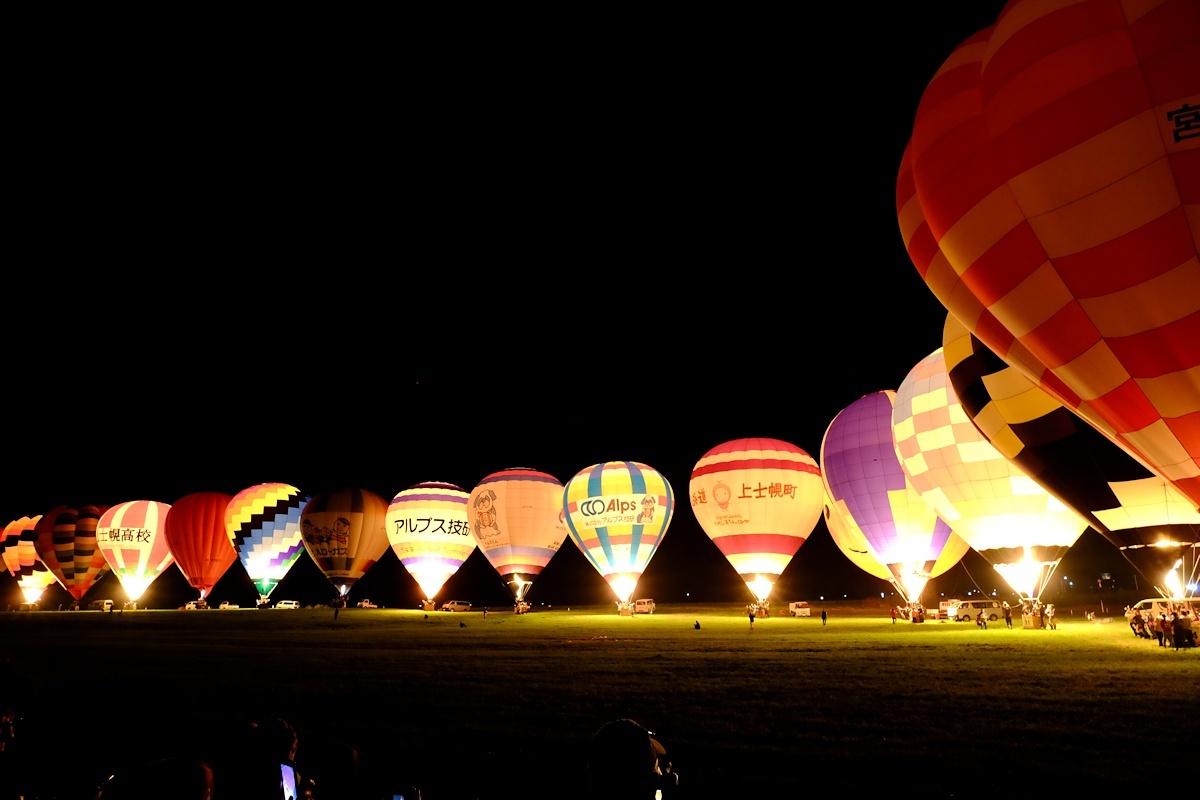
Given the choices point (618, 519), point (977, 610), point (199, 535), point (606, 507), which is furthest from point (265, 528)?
point (977, 610)

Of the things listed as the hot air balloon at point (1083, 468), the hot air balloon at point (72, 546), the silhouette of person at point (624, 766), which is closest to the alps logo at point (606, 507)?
the hot air balloon at point (1083, 468)

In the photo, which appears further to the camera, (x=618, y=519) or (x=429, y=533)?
(x=429, y=533)

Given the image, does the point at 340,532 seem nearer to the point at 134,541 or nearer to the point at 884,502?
the point at 134,541

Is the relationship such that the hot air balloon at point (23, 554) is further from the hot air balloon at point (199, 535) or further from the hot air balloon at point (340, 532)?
the hot air balloon at point (340, 532)

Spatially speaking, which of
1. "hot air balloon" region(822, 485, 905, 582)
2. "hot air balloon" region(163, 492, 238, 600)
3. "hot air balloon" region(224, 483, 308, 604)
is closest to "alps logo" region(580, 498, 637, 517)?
"hot air balloon" region(822, 485, 905, 582)

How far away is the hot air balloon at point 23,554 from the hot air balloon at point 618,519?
3086 cm

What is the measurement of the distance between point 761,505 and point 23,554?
3836 cm

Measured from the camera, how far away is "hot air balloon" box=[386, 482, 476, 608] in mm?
27875

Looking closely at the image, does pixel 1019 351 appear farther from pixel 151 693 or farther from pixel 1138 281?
pixel 151 693

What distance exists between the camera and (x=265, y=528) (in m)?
29.4

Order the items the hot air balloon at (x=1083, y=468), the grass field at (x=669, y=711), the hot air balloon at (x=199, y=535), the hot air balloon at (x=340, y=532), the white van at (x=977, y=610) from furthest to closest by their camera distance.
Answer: the hot air balloon at (x=199, y=535), the hot air balloon at (x=340, y=532), the white van at (x=977, y=610), the hot air balloon at (x=1083, y=468), the grass field at (x=669, y=711)

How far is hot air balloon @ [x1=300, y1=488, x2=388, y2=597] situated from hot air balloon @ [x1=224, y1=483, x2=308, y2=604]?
65.9 inches

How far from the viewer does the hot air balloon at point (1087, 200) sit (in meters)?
5.78

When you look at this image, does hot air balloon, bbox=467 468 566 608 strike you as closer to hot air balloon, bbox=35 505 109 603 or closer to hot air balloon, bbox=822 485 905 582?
hot air balloon, bbox=822 485 905 582
